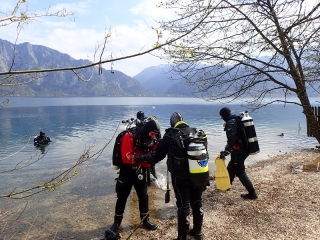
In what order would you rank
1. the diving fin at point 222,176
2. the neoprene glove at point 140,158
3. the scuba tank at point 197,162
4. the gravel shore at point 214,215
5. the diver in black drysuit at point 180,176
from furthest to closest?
the diving fin at point 222,176 < the gravel shore at point 214,215 < the neoprene glove at point 140,158 < the diver in black drysuit at point 180,176 < the scuba tank at point 197,162

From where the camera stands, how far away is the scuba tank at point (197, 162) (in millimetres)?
4238

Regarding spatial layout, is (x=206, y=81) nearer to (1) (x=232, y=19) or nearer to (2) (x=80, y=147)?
(1) (x=232, y=19)

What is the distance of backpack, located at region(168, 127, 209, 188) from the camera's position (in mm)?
4246

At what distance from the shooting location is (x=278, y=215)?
5.43 metres

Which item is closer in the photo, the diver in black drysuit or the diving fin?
the diver in black drysuit

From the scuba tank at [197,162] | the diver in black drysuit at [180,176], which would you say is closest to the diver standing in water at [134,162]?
the diver in black drysuit at [180,176]

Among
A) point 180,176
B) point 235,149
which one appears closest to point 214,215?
point 235,149

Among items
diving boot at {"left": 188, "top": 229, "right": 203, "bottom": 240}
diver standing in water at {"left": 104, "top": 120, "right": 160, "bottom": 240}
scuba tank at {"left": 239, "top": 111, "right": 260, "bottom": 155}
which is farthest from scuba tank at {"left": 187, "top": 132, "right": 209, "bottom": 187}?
scuba tank at {"left": 239, "top": 111, "right": 260, "bottom": 155}

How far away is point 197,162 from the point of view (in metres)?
4.25

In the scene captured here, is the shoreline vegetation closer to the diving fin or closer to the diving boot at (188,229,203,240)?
the diving boot at (188,229,203,240)

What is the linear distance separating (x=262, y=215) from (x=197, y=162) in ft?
7.76

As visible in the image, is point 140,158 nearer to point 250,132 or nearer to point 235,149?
point 235,149

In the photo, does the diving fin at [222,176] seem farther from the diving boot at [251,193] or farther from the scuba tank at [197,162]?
the scuba tank at [197,162]

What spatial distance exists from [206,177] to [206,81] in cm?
356
